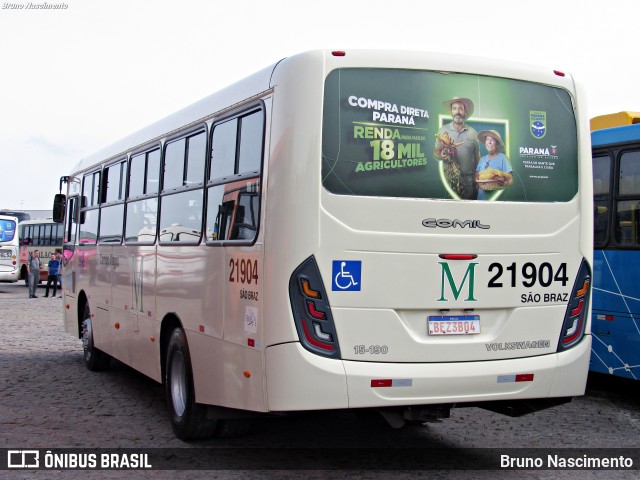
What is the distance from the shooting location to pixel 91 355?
12469 mm

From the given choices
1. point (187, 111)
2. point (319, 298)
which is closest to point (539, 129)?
point (319, 298)

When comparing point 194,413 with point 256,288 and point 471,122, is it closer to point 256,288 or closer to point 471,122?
point 256,288

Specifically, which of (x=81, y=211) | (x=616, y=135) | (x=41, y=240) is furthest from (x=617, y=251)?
(x=41, y=240)

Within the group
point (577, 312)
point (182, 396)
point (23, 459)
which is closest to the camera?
point (577, 312)

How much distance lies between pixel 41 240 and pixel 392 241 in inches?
1578

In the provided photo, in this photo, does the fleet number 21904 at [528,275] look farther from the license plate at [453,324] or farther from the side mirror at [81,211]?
the side mirror at [81,211]

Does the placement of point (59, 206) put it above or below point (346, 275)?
above

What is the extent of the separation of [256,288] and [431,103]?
1.80 metres

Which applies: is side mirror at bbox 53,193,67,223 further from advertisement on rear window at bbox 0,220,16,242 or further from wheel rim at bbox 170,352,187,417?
advertisement on rear window at bbox 0,220,16,242

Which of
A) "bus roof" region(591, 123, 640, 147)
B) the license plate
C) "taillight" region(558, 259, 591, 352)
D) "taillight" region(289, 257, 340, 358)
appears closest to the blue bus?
"bus roof" region(591, 123, 640, 147)

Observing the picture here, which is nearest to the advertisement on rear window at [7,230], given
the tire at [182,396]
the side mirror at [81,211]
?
the side mirror at [81,211]

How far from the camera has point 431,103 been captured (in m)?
6.41

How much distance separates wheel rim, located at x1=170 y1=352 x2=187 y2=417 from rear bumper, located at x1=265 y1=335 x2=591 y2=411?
1921 mm

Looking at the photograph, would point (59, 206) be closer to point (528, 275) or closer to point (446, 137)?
point (446, 137)
